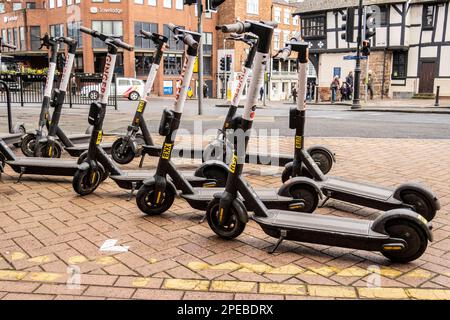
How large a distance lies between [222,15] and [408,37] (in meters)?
23.4

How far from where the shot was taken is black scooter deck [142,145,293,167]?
6391 millimetres

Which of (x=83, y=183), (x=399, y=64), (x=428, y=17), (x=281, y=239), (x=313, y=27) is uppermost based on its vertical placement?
(x=428, y=17)

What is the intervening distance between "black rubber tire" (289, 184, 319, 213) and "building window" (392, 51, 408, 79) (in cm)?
3116

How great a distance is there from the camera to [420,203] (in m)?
4.12

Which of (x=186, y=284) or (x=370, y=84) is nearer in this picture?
(x=186, y=284)

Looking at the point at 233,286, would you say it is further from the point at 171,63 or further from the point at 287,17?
the point at 287,17

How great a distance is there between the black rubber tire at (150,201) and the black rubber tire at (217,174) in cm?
73

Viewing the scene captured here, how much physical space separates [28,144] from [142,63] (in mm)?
38565

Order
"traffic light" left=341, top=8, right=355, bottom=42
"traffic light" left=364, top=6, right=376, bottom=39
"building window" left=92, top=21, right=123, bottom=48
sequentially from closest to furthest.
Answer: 1. "traffic light" left=341, top=8, right=355, bottom=42
2. "traffic light" left=364, top=6, right=376, bottom=39
3. "building window" left=92, top=21, right=123, bottom=48

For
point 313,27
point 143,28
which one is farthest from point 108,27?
point 313,27

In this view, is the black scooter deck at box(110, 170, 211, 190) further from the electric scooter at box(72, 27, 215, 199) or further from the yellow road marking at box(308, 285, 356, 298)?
the yellow road marking at box(308, 285, 356, 298)

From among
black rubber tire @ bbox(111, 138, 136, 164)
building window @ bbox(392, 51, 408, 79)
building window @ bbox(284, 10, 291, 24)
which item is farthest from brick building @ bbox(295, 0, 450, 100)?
black rubber tire @ bbox(111, 138, 136, 164)

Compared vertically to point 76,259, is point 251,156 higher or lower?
higher
